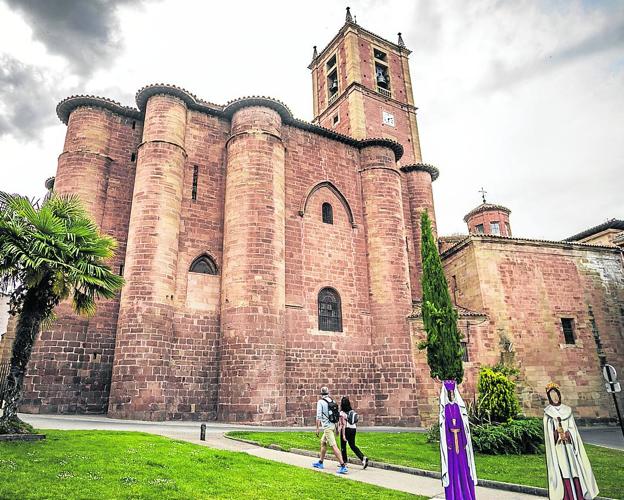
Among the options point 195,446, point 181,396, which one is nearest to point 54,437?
point 195,446

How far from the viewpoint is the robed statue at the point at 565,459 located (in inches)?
226

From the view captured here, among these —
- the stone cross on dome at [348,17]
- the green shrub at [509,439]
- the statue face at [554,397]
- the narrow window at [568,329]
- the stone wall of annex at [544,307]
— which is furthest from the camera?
the stone cross on dome at [348,17]

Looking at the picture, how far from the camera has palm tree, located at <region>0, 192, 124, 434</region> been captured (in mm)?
8531

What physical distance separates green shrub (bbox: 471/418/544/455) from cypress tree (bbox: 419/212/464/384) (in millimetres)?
1817

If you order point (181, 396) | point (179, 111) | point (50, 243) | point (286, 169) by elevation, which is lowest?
point (181, 396)

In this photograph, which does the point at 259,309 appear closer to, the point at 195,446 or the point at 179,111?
the point at 195,446

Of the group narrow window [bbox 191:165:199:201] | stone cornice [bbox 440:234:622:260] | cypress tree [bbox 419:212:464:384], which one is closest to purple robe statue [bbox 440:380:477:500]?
cypress tree [bbox 419:212:464:384]

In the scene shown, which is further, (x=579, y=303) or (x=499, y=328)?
(x=579, y=303)

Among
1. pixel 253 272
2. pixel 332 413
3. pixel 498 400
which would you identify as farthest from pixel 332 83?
pixel 332 413

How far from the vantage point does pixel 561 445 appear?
5949 mm

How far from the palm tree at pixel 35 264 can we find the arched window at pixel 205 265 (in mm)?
7618

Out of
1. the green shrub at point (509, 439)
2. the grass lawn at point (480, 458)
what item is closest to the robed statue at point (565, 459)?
the grass lawn at point (480, 458)

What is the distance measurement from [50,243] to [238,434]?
6549 mm

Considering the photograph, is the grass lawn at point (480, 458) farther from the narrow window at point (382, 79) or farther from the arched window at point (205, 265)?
the narrow window at point (382, 79)
